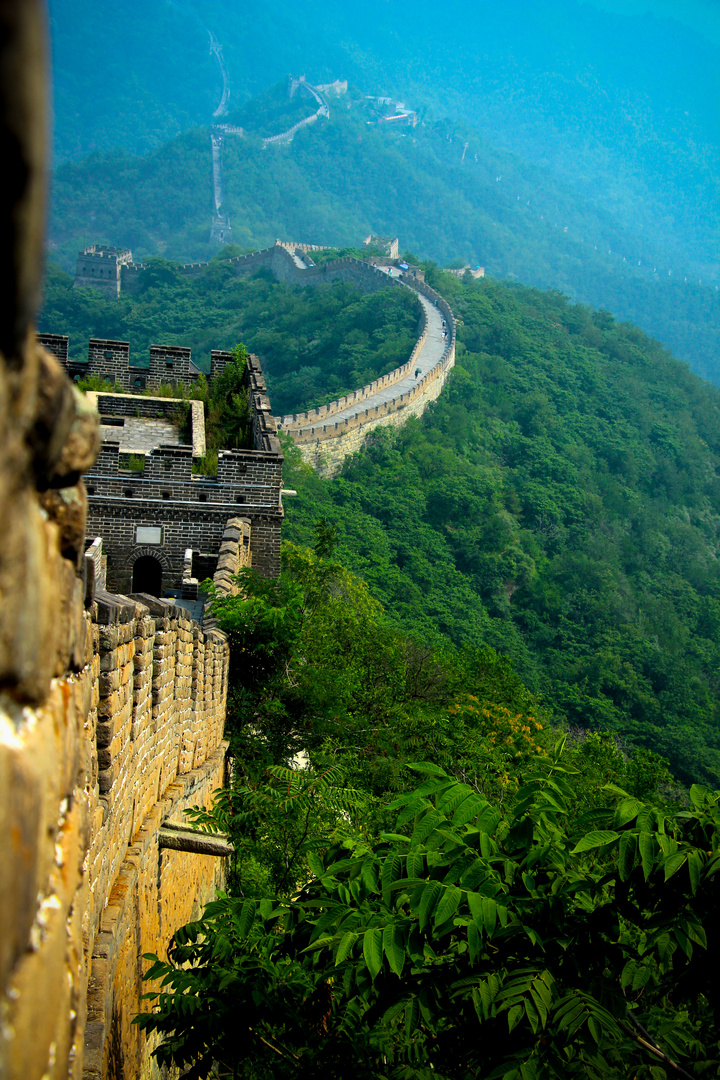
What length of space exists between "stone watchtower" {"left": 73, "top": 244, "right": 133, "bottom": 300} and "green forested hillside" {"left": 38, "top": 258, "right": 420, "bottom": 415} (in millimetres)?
1417

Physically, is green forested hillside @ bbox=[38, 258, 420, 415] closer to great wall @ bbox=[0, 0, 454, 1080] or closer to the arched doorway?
the arched doorway

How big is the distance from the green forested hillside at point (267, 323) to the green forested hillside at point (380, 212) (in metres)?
38.8

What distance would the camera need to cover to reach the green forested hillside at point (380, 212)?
12888 cm

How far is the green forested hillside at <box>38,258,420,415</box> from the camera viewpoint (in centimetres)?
5528

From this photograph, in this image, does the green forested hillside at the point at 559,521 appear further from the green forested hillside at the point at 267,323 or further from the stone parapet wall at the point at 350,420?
the green forested hillside at the point at 267,323

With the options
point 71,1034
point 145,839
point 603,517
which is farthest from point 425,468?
point 71,1034

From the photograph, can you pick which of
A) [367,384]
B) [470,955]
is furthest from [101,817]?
[367,384]

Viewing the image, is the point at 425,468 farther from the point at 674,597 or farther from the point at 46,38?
the point at 46,38

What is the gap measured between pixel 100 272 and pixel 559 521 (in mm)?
47863

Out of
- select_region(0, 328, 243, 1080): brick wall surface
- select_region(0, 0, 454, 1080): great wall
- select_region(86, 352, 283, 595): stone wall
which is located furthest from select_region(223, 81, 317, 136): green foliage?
select_region(0, 328, 243, 1080): brick wall surface

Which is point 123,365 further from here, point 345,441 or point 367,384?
point 367,384

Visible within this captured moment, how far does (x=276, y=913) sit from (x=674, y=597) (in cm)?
4699

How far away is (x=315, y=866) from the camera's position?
4066mm

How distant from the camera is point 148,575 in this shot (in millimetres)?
13008
